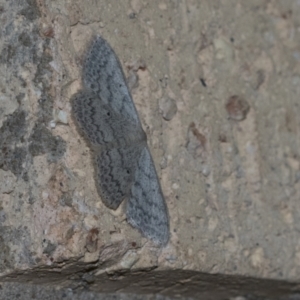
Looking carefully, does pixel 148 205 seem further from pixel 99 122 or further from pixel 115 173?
pixel 99 122

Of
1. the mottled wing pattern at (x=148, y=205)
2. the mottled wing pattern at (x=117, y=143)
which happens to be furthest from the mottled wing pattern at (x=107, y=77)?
the mottled wing pattern at (x=148, y=205)

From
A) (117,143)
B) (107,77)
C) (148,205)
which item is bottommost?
(148,205)

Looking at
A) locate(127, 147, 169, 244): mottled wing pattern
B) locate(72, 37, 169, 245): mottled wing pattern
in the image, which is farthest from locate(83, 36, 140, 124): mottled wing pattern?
locate(127, 147, 169, 244): mottled wing pattern

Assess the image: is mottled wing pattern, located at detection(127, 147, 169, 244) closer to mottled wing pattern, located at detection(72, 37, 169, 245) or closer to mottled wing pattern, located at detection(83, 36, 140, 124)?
mottled wing pattern, located at detection(72, 37, 169, 245)

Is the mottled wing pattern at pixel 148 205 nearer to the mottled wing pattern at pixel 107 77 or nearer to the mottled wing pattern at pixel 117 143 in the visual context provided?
the mottled wing pattern at pixel 117 143

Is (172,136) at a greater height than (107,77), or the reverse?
(107,77)

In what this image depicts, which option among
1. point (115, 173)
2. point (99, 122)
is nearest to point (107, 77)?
point (99, 122)
